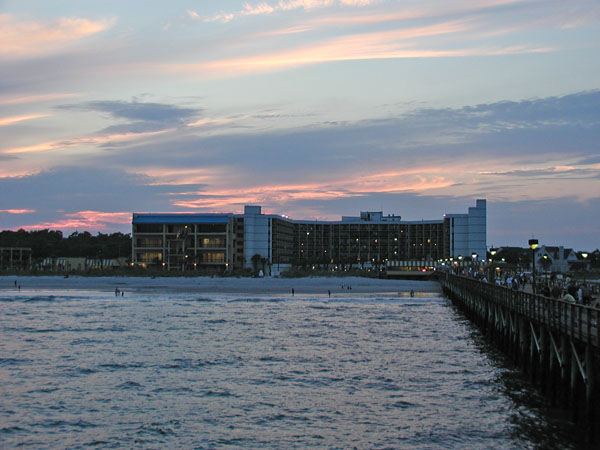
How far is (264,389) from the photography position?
29.7 m

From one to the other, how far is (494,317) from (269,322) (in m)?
20.5

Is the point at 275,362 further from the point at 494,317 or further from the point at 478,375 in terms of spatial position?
the point at 494,317

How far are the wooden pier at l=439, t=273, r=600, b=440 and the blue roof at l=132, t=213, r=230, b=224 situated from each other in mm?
136020

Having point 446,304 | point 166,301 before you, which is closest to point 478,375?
point 446,304

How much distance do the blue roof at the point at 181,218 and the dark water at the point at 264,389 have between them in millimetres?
119758

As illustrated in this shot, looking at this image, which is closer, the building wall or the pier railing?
the pier railing

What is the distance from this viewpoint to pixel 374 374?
1303 inches

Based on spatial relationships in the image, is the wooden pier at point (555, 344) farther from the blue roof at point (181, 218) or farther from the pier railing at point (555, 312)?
the blue roof at point (181, 218)

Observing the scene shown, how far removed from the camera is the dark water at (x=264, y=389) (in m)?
22.8

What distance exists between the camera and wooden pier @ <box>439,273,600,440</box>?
72.2ft

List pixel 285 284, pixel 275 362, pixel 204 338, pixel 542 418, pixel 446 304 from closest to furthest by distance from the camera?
pixel 542 418
pixel 275 362
pixel 204 338
pixel 446 304
pixel 285 284

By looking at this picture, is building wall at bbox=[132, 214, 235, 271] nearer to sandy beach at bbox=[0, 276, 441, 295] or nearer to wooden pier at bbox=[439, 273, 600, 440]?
sandy beach at bbox=[0, 276, 441, 295]

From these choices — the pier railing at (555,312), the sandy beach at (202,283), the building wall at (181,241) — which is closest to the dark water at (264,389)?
the pier railing at (555,312)

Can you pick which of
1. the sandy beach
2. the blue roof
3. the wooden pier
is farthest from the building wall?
the wooden pier
